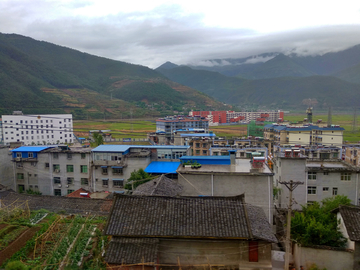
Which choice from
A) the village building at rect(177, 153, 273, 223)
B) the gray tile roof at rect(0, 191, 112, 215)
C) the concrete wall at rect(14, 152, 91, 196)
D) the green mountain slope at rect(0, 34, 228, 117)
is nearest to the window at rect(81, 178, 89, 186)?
the concrete wall at rect(14, 152, 91, 196)

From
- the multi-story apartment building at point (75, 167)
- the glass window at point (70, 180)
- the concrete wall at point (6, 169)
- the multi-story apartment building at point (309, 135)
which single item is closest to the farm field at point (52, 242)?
the multi-story apartment building at point (75, 167)

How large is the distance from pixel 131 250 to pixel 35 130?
52.7 m

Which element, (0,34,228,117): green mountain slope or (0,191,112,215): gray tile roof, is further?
(0,34,228,117): green mountain slope

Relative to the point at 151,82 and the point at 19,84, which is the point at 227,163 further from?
the point at 151,82

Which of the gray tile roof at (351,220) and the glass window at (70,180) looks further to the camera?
the glass window at (70,180)

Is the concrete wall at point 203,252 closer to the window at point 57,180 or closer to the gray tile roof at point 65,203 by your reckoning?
the gray tile roof at point 65,203

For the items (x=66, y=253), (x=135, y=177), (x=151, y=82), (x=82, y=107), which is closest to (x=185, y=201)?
(x=66, y=253)

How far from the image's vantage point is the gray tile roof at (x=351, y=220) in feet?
29.2

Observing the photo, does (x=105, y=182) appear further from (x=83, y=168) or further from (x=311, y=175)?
(x=311, y=175)

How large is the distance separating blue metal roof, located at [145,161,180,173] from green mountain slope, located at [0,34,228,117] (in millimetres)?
63779

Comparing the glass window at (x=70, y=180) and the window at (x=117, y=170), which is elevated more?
the window at (x=117, y=170)

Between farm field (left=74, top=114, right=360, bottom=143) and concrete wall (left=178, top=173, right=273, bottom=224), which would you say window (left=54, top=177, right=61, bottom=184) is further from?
farm field (left=74, top=114, right=360, bottom=143)

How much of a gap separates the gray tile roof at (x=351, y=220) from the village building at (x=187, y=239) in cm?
274

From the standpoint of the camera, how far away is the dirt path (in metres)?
8.06
